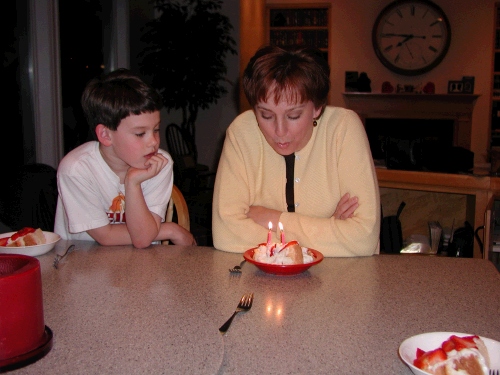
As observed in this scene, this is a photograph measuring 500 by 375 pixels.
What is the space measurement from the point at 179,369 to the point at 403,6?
21.8 feet

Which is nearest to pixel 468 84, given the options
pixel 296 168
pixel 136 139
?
pixel 296 168

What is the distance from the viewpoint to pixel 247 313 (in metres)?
0.96

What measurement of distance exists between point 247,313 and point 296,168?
0.69 metres

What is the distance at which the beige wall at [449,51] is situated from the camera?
6344 millimetres

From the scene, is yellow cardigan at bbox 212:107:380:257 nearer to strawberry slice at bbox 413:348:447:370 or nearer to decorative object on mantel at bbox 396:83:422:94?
strawberry slice at bbox 413:348:447:370

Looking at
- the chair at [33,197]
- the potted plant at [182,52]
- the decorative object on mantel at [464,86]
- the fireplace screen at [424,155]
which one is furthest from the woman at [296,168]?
the decorative object on mantel at [464,86]

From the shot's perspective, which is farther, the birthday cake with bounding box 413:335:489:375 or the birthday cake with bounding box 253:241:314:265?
the birthday cake with bounding box 253:241:314:265

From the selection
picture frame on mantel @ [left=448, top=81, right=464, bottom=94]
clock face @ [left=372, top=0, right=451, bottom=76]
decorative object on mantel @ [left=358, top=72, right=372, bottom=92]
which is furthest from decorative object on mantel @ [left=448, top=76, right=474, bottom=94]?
decorative object on mantel @ [left=358, top=72, right=372, bottom=92]

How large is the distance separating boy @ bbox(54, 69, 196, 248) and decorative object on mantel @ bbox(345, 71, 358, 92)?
5.41 metres

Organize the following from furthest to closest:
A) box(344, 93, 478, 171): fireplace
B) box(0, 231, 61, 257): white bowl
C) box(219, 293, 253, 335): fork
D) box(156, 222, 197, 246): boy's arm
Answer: box(344, 93, 478, 171): fireplace → box(156, 222, 197, 246): boy's arm → box(0, 231, 61, 257): white bowl → box(219, 293, 253, 335): fork

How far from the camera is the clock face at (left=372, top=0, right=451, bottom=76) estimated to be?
6414 millimetres

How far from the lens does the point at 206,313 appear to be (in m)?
0.95

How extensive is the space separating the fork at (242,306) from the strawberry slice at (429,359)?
32 centimetres

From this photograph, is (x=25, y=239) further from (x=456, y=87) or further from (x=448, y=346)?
(x=456, y=87)
